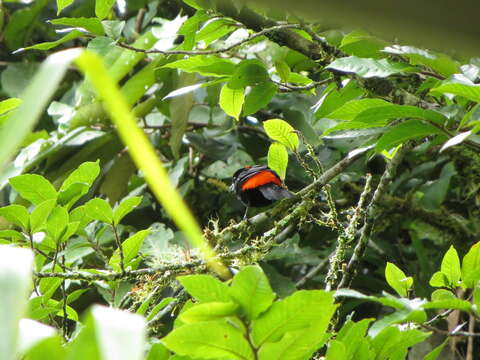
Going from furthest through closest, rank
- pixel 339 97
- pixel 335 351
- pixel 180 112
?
pixel 180 112, pixel 339 97, pixel 335 351

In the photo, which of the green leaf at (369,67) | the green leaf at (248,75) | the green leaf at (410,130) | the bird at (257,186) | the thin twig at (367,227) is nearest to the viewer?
the green leaf at (410,130)

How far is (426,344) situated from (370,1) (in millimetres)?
2399

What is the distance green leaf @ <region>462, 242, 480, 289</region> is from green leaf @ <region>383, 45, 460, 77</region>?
1.36 ft

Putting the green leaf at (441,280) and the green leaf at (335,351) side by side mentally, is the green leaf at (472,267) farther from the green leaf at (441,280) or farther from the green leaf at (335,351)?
the green leaf at (335,351)

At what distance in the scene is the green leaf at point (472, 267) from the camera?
4.37 ft

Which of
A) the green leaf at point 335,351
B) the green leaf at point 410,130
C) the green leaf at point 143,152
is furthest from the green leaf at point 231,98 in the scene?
the green leaf at point 143,152

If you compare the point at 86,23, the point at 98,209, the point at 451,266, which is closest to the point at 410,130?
the point at 451,266

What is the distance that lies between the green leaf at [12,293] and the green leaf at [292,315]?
43 centimetres

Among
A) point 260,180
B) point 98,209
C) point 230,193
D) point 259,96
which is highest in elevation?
point 259,96

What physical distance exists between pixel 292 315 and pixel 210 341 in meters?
0.12

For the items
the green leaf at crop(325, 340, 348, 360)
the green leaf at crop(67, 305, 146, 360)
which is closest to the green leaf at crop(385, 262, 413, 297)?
the green leaf at crop(325, 340, 348, 360)

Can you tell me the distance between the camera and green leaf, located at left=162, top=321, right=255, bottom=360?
3.06 ft

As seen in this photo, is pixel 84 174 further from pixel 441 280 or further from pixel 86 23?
pixel 441 280

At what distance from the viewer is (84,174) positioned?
174 cm
